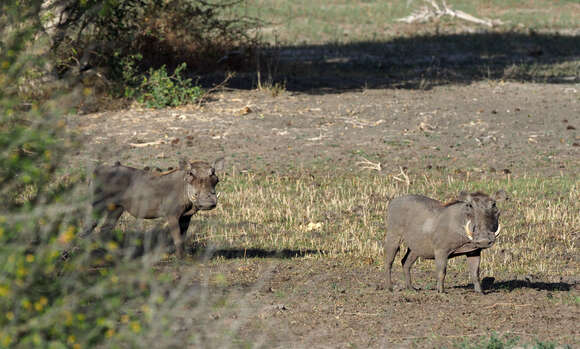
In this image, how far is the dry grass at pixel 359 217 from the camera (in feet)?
33.1

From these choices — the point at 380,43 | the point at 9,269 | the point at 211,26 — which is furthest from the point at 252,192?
the point at 380,43

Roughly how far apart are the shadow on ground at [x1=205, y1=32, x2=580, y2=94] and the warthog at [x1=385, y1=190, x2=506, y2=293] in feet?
39.8

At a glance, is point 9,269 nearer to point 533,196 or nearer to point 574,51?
point 533,196

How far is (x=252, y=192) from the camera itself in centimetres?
1291

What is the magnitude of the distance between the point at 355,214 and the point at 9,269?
7902 millimetres

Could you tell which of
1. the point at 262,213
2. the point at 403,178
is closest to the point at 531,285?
the point at 262,213

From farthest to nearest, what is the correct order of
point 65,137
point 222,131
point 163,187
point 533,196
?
point 222,131 < point 533,196 < point 163,187 < point 65,137

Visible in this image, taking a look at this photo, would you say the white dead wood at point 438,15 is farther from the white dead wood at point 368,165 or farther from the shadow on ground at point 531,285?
the shadow on ground at point 531,285

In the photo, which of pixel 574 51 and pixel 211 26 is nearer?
pixel 211 26

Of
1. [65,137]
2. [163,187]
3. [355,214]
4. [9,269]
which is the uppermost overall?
[65,137]

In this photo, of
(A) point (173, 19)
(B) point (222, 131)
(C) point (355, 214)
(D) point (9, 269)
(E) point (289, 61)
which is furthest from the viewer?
(E) point (289, 61)

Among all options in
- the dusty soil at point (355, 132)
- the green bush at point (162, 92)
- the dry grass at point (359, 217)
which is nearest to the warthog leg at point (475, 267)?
the dry grass at point (359, 217)

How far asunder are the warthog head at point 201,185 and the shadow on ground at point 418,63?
1176 cm

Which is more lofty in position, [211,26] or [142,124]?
[211,26]
